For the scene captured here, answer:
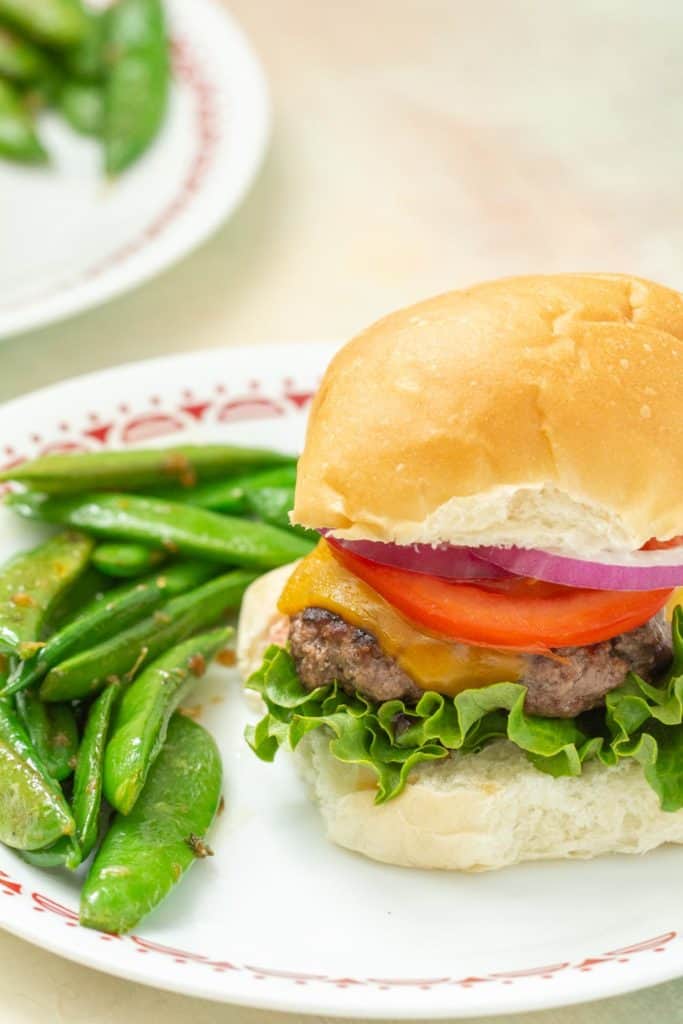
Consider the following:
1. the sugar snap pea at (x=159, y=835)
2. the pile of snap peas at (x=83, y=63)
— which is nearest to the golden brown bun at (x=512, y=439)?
the sugar snap pea at (x=159, y=835)

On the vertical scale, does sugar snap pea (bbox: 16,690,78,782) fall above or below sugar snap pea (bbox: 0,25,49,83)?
below

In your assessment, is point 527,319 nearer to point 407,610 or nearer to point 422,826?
point 407,610

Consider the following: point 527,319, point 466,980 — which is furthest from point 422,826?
point 527,319

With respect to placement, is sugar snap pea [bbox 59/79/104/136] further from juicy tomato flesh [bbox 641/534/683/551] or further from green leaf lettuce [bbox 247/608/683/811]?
juicy tomato flesh [bbox 641/534/683/551]

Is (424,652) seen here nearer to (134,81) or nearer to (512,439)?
(512,439)

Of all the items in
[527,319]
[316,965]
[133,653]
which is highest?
[527,319]

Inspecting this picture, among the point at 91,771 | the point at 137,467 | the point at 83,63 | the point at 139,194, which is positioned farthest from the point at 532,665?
the point at 83,63

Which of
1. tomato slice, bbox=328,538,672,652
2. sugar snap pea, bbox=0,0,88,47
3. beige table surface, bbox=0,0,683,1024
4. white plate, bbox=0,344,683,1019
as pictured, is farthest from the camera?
sugar snap pea, bbox=0,0,88,47

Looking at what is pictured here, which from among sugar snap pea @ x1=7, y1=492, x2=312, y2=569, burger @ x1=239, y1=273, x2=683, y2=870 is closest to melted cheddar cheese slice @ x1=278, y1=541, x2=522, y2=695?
burger @ x1=239, y1=273, x2=683, y2=870

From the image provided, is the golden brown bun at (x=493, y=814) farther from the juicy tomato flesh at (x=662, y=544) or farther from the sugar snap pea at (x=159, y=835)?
the juicy tomato flesh at (x=662, y=544)
